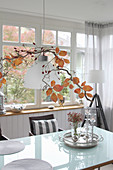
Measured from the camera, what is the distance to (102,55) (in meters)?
4.94

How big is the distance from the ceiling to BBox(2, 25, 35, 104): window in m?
0.41

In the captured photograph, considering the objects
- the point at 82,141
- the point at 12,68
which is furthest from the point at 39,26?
the point at 82,141

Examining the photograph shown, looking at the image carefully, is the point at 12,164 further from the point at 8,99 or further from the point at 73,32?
the point at 73,32

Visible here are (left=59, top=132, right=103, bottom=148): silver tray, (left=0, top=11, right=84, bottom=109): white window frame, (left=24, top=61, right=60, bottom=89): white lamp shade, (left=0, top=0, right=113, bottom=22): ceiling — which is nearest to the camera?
(left=24, top=61, right=60, bottom=89): white lamp shade

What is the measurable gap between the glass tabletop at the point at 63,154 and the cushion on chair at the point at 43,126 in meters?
0.51

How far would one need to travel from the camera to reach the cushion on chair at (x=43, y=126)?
3.09 m

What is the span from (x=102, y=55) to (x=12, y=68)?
221 cm

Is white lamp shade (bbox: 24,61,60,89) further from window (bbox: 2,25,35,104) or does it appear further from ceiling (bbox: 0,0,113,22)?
window (bbox: 2,25,35,104)

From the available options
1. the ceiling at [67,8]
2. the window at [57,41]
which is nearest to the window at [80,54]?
the window at [57,41]

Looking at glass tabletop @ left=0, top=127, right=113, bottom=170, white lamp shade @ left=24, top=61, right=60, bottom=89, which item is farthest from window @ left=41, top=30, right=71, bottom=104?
white lamp shade @ left=24, top=61, right=60, bottom=89

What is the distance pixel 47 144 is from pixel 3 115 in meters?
1.71

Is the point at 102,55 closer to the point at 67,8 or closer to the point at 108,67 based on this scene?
the point at 108,67

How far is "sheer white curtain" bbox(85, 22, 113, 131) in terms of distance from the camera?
15.7 feet

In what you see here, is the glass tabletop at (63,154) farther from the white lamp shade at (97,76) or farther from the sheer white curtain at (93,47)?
the sheer white curtain at (93,47)
